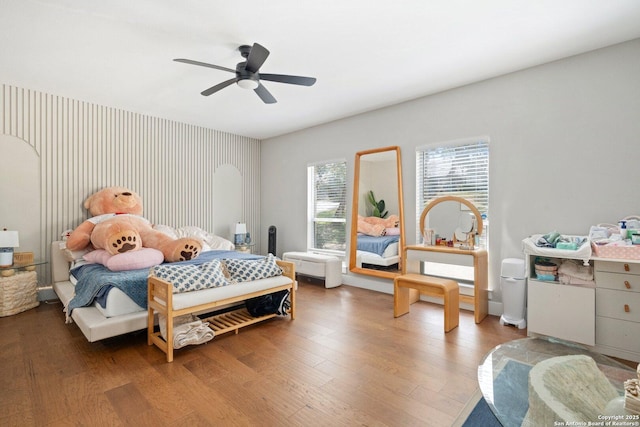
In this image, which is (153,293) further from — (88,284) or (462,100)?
(462,100)

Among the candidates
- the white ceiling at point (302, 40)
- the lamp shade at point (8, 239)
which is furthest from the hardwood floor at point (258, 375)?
the white ceiling at point (302, 40)

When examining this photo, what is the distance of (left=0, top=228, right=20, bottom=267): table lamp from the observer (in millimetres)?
3256

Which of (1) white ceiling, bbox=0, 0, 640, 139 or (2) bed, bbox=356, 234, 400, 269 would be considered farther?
→ (2) bed, bbox=356, 234, 400, 269

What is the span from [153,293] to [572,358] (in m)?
2.81

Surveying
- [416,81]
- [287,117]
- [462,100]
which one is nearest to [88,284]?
[287,117]

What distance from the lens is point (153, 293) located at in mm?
2580

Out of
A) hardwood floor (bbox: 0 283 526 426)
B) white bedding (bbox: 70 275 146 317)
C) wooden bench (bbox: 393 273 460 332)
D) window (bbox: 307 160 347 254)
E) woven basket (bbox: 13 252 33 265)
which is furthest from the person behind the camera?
window (bbox: 307 160 347 254)

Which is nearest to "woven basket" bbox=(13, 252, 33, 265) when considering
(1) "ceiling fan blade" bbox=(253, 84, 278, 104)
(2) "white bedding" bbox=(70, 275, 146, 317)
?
(2) "white bedding" bbox=(70, 275, 146, 317)

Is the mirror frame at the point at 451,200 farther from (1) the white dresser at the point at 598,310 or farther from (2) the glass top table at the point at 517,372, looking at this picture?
(2) the glass top table at the point at 517,372

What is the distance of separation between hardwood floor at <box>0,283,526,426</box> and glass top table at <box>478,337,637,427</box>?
443 mm

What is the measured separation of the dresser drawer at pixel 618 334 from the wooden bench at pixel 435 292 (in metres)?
1.07

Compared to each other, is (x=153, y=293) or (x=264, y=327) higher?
(x=153, y=293)

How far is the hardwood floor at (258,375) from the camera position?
171cm

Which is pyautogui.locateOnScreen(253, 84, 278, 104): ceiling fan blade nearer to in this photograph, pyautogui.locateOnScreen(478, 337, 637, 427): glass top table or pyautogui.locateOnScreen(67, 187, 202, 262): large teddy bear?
pyautogui.locateOnScreen(67, 187, 202, 262): large teddy bear
